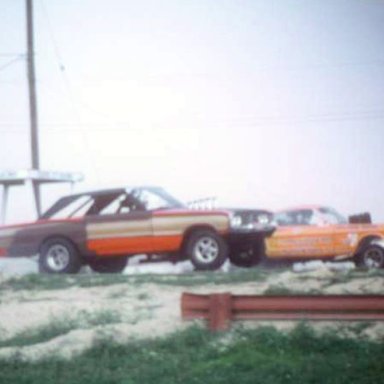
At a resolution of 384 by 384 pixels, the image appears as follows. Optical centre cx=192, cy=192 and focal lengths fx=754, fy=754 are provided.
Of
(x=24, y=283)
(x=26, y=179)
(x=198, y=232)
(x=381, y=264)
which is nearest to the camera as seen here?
(x=24, y=283)

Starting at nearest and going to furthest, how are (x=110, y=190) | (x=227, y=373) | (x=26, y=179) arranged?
(x=227, y=373) → (x=110, y=190) → (x=26, y=179)

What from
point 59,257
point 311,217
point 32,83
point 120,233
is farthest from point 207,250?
point 32,83

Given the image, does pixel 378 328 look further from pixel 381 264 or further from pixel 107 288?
pixel 381 264

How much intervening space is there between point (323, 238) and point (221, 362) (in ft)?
31.6

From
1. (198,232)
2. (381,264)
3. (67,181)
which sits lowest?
(381,264)

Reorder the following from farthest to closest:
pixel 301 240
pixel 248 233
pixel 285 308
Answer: pixel 301 240
pixel 248 233
pixel 285 308

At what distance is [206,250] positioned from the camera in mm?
11461

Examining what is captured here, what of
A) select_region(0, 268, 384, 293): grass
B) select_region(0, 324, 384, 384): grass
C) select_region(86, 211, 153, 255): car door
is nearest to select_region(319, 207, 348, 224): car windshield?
select_region(0, 268, 384, 293): grass

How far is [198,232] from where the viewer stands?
37.8 ft

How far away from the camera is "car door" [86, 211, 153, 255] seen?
1184cm

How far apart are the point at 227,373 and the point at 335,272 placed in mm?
5795

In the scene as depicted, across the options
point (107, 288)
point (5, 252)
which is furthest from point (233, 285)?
point (5, 252)

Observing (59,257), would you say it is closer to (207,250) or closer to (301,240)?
(207,250)

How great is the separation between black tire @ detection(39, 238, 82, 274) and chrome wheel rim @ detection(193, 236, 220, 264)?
212 centimetres
